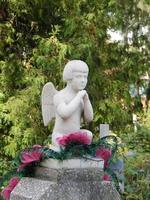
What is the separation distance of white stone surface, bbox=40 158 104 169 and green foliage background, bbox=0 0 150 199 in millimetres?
3190

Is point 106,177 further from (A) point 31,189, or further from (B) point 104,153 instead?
(A) point 31,189

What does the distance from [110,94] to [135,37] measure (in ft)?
8.00

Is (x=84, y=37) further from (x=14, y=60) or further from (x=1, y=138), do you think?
(x=1, y=138)

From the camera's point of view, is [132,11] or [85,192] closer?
[85,192]

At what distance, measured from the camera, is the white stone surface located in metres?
3.53

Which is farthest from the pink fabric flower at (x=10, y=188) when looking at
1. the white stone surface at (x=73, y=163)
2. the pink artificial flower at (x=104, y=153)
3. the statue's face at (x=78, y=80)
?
the statue's face at (x=78, y=80)

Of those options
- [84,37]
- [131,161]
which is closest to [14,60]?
[84,37]

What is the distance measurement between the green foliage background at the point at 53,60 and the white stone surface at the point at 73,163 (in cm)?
319

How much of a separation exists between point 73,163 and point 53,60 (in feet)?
12.4

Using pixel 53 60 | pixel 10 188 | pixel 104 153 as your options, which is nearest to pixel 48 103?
pixel 104 153

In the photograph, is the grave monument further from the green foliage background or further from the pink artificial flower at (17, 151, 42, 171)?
the green foliage background

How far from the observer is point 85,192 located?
3525 mm

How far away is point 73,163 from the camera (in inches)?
139

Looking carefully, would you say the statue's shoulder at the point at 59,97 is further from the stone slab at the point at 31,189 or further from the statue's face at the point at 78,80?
the stone slab at the point at 31,189
